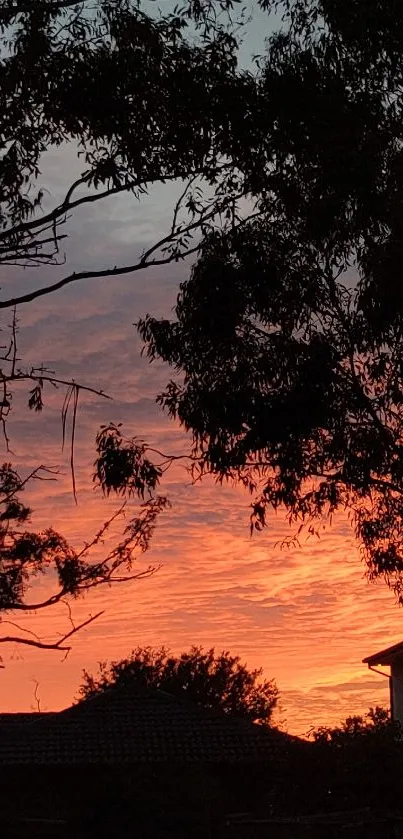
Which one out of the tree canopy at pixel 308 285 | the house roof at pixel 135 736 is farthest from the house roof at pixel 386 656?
the tree canopy at pixel 308 285

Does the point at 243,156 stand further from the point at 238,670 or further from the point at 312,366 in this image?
the point at 238,670

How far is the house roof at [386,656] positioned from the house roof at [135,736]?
377 cm

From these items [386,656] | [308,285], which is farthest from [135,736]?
[308,285]

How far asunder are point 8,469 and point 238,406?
334 inches

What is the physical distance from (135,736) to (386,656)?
290 inches

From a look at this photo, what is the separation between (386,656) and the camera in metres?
34.9

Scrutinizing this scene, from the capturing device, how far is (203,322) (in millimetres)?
19562

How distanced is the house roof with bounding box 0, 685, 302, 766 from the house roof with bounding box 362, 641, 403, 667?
3770 mm

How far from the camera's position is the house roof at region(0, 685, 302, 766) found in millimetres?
31875

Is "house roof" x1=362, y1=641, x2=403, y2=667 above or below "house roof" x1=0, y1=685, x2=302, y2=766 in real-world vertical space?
above

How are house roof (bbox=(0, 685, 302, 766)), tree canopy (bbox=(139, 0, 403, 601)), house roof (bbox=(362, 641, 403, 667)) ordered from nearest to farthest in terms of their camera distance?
tree canopy (bbox=(139, 0, 403, 601)) < house roof (bbox=(0, 685, 302, 766)) < house roof (bbox=(362, 641, 403, 667))

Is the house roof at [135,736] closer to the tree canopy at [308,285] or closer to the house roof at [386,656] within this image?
the house roof at [386,656]

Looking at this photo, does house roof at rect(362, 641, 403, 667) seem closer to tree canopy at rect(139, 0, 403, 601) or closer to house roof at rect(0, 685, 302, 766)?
house roof at rect(0, 685, 302, 766)

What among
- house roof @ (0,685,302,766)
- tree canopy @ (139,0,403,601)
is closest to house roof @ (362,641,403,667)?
house roof @ (0,685,302,766)
